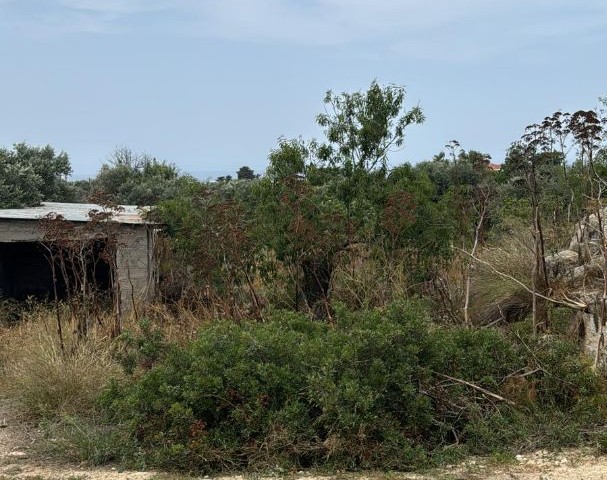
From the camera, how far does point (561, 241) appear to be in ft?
39.0

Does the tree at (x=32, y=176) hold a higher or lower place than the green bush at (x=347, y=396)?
higher

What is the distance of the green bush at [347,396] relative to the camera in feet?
20.2

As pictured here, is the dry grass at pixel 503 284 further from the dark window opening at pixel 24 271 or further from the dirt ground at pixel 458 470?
the dark window opening at pixel 24 271

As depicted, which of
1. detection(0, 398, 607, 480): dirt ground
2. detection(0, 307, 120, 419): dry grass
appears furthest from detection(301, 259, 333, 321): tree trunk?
detection(0, 398, 607, 480): dirt ground

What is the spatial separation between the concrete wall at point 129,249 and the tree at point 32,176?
4.71 m

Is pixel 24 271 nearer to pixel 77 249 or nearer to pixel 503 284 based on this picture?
pixel 77 249

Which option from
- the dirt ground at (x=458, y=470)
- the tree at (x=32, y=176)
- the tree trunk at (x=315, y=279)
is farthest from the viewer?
the tree at (x=32, y=176)

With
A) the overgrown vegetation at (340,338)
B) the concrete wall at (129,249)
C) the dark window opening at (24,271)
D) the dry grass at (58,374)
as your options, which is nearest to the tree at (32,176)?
the dark window opening at (24,271)

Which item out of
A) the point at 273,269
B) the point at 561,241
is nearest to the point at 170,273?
the point at 273,269

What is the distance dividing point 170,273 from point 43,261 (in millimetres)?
5673

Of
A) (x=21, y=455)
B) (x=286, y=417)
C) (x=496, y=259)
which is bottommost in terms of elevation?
(x=21, y=455)

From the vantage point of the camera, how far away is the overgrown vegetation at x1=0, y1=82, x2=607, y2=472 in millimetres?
6289

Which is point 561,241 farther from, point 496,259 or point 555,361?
point 555,361

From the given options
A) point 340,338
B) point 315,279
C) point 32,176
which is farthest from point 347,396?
point 32,176
